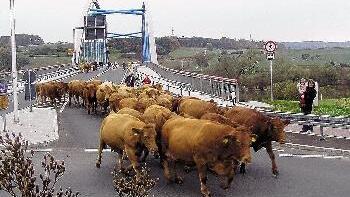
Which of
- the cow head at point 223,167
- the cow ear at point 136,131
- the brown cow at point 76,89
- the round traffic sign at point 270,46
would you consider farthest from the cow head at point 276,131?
the brown cow at point 76,89

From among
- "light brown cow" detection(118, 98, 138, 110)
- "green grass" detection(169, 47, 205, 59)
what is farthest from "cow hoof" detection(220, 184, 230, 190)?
"green grass" detection(169, 47, 205, 59)

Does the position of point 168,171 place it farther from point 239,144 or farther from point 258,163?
point 258,163

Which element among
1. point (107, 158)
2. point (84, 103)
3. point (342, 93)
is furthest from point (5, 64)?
point (107, 158)

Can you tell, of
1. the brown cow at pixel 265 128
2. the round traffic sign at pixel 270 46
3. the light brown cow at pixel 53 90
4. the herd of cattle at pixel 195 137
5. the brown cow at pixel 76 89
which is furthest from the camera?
the light brown cow at pixel 53 90

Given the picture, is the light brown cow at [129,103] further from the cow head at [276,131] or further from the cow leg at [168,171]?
the cow head at [276,131]

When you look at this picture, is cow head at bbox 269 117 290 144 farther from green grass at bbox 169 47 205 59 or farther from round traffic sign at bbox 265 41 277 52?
green grass at bbox 169 47 205 59

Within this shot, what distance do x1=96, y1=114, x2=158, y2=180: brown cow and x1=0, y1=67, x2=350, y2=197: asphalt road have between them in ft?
2.50

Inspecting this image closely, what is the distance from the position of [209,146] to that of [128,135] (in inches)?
82.1

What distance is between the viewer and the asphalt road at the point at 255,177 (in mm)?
12148

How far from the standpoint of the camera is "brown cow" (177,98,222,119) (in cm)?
1527

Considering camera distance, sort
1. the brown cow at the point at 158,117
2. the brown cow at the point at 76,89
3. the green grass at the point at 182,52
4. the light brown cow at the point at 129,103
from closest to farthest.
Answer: the brown cow at the point at 158,117, the light brown cow at the point at 129,103, the brown cow at the point at 76,89, the green grass at the point at 182,52

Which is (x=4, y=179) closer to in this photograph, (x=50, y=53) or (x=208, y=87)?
(x=208, y=87)

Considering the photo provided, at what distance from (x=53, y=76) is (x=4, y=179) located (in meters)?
50.7

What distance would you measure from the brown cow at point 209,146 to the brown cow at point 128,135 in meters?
0.46
